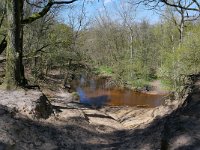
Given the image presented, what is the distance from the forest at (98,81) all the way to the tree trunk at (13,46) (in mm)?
33

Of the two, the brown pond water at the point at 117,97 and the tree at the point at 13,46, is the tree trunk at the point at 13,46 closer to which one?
the tree at the point at 13,46

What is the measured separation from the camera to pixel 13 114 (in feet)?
29.7

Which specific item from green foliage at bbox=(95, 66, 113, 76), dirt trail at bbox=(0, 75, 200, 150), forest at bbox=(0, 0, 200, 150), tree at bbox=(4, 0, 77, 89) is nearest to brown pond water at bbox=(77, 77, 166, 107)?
forest at bbox=(0, 0, 200, 150)

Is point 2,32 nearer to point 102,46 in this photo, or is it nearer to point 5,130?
point 5,130

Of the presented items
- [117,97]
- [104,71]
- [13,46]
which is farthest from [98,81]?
[13,46]

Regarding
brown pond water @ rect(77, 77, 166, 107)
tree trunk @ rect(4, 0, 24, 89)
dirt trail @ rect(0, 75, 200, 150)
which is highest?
tree trunk @ rect(4, 0, 24, 89)

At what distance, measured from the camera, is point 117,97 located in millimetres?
34562

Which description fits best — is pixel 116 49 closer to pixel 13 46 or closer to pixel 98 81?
pixel 98 81

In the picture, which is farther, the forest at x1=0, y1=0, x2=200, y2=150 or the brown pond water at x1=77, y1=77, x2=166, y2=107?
the brown pond water at x1=77, y1=77, x2=166, y2=107

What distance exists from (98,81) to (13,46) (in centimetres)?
3623

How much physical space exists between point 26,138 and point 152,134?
3461 mm

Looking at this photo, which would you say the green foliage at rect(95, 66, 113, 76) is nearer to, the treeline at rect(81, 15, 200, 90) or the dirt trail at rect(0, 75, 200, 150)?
the treeline at rect(81, 15, 200, 90)

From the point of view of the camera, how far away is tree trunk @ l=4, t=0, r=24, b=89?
11203 millimetres

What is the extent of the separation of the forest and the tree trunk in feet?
0.11
